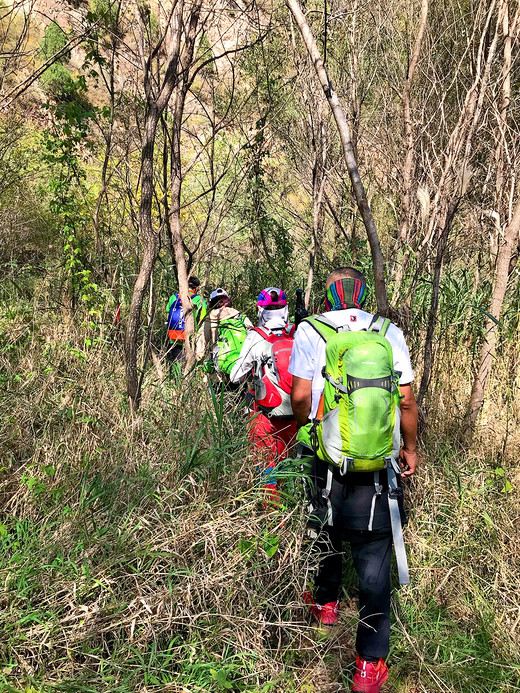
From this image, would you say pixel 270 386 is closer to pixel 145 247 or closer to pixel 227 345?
pixel 227 345

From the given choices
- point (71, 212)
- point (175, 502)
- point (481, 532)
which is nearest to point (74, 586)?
point (175, 502)

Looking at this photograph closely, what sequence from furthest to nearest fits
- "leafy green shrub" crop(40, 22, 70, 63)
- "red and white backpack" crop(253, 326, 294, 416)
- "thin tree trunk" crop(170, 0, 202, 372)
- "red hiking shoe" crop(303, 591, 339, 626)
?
1. "leafy green shrub" crop(40, 22, 70, 63)
2. "thin tree trunk" crop(170, 0, 202, 372)
3. "red and white backpack" crop(253, 326, 294, 416)
4. "red hiking shoe" crop(303, 591, 339, 626)

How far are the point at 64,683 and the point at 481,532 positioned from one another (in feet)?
7.46

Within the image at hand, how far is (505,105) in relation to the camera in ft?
12.7

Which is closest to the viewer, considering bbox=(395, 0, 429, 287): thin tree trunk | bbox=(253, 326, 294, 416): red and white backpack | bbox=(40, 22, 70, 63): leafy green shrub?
bbox=(253, 326, 294, 416): red and white backpack

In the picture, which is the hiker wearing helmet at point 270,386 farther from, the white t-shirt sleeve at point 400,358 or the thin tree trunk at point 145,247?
the white t-shirt sleeve at point 400,358

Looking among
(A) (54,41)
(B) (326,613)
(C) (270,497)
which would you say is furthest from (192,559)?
(A) (54,41)

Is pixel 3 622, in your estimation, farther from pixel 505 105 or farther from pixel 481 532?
pixel 505 105

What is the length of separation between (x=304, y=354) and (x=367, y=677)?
55.2 inches

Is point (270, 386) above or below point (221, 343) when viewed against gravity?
below

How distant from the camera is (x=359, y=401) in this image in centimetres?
222

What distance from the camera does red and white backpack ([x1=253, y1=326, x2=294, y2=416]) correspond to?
339cm

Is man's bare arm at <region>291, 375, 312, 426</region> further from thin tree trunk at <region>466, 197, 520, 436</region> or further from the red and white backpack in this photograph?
thin tree trunk at <region>466, 197, 520, 436</region>

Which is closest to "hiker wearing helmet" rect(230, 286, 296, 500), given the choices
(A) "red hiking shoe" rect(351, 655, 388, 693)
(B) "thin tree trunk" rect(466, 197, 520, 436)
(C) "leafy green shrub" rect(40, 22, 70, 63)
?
(A) "red hiking shoe" rect(351, 655, 388, 693)
